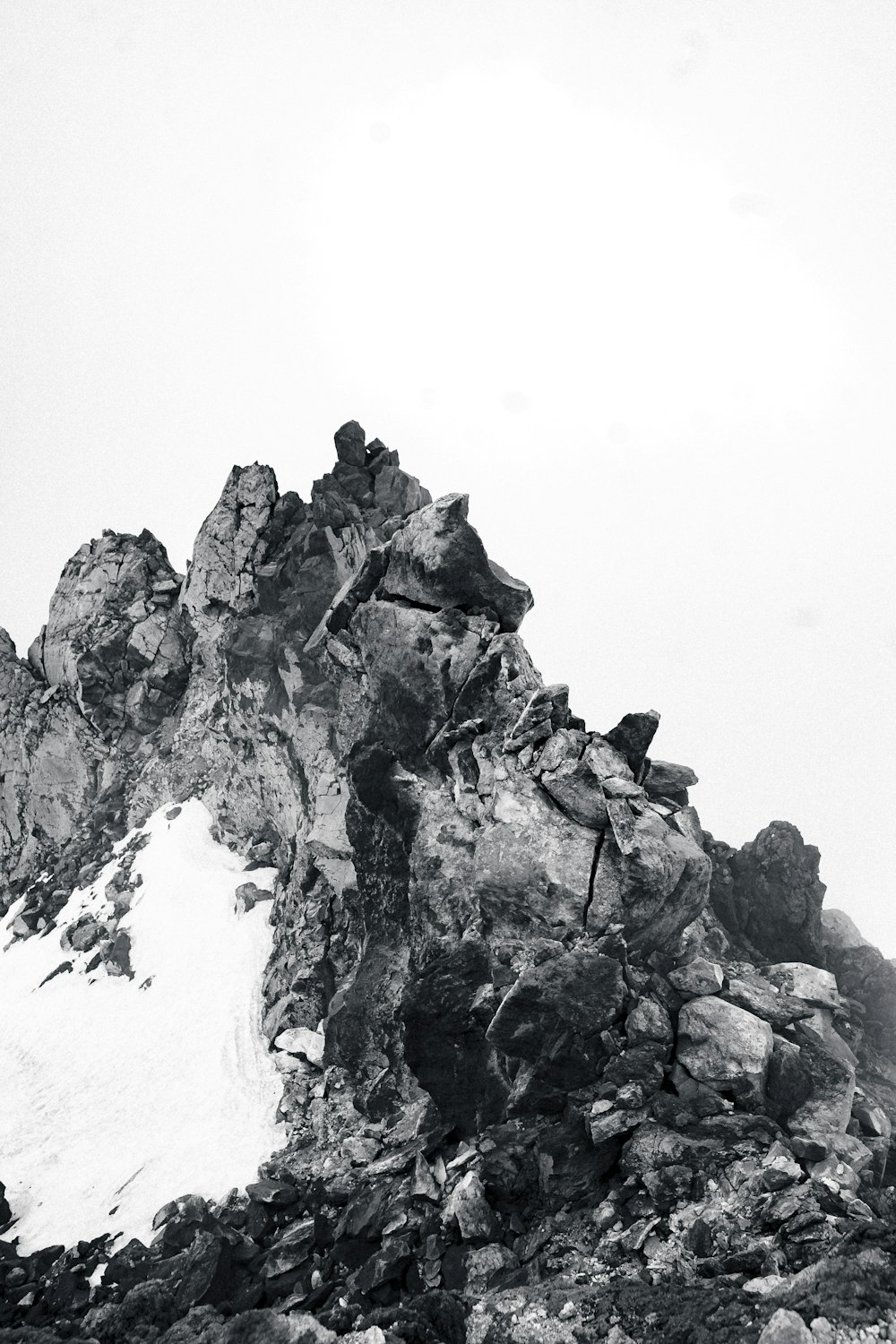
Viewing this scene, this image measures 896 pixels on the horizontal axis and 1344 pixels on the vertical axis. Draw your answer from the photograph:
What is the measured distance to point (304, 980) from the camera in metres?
33.0

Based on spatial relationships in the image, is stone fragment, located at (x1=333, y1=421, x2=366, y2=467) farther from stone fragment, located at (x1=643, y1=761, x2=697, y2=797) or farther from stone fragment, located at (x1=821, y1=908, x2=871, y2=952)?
stone fragment, located at (x1=821, y1=908, x2=871, y2=952)

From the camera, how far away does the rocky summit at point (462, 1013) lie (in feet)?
57.1

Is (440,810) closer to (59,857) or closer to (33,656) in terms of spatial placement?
(59,857)

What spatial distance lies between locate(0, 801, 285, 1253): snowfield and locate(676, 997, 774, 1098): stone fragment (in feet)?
51.1

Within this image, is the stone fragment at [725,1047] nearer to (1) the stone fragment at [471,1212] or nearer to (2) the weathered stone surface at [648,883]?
(2) the weathered stone surface at [648,883]

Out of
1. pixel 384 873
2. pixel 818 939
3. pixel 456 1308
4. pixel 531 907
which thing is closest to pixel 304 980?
pixel 384 873

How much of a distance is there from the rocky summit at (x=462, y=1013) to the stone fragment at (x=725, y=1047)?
0.08 m

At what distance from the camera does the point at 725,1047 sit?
70.8 feet

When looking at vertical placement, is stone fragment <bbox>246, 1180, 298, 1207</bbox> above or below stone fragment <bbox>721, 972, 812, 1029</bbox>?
below

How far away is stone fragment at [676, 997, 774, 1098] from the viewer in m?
21.0

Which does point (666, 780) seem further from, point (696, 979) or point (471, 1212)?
point (471, 1212)

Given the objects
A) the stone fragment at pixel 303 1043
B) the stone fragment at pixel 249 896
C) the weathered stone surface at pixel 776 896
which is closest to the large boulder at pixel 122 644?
the stone fragment at pixel 249 896

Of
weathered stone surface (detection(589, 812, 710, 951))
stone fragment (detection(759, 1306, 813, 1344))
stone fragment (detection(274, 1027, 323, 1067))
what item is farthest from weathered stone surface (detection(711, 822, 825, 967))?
stone fragment (detection(759, 1306, 813, 1344))

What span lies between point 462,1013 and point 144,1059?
56.8 feet
